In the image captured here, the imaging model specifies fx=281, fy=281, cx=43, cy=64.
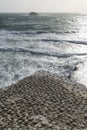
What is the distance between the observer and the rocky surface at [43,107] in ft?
31.3

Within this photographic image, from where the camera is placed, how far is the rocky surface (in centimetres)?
955

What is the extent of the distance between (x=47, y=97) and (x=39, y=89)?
4.39 ft

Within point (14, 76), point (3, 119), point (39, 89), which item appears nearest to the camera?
point (3, 119)

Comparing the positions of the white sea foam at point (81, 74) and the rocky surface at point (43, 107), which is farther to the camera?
the white sea foam at point (81, 74)

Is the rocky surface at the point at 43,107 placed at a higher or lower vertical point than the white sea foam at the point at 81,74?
higher

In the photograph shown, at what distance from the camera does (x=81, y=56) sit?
28031 millimetres

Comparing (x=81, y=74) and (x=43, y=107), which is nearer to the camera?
(x=43, y=107)

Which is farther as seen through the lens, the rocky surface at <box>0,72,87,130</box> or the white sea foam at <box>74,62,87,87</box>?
the white sea foam at <box>74,62,87,87</box>

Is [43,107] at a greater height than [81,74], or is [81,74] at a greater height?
[43,107]

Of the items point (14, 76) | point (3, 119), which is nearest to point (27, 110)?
point (3, 119)

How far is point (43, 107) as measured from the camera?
11.0m

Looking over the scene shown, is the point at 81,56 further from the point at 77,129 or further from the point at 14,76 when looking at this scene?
the point at 77,129

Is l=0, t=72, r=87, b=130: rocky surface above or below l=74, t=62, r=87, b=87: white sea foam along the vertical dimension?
above

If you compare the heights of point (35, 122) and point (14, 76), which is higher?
point (35, 122)
